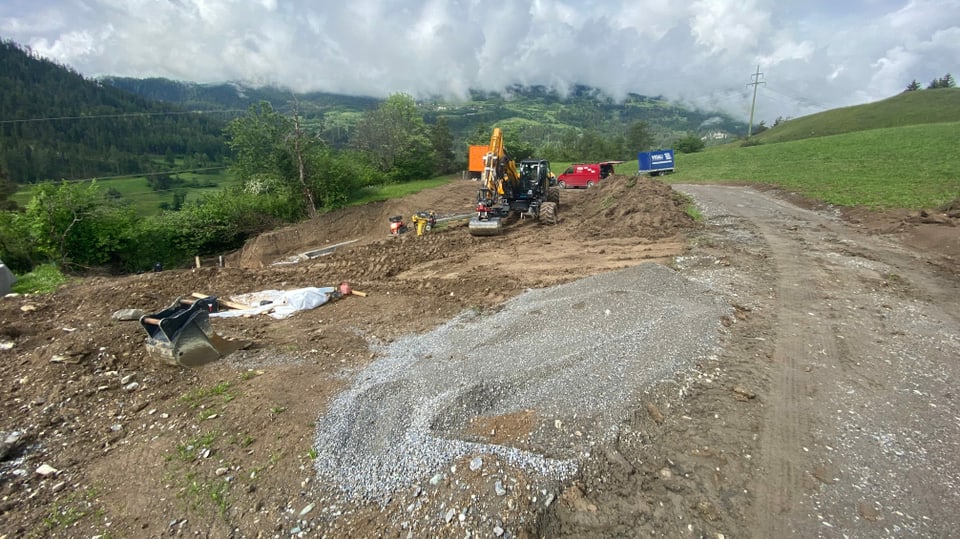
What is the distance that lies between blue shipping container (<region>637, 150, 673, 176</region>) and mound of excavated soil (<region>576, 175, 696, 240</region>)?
15712mm

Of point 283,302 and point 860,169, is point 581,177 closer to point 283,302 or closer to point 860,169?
point 860,169

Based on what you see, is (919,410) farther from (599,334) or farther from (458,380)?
(458,380)

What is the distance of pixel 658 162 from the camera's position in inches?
1436

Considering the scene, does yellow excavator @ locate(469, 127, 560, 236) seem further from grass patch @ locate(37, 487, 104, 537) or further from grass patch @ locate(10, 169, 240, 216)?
A: grass patch @ locate(10, 169, 240, 216)

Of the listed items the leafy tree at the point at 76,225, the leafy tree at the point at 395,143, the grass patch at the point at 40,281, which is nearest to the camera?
the grass patch at the point at 40,281

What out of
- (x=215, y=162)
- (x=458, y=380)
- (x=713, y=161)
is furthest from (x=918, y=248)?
(x=215, y=162)

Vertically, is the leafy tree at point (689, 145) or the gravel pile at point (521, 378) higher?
the leafy tree at point (689, 145)

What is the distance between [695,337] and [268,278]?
37.2ft

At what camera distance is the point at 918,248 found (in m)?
10.9

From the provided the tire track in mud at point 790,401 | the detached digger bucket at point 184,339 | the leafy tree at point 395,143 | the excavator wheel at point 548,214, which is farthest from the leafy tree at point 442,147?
the detached digger bucket at point 184,339

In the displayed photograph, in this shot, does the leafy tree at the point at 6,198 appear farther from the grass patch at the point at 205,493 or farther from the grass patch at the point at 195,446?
the grass patch at the point at 205,493

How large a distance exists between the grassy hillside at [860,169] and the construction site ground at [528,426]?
8.10 meters

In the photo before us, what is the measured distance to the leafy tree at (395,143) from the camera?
4281 centimetres

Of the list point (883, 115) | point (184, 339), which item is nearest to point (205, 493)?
point (184, 339)
